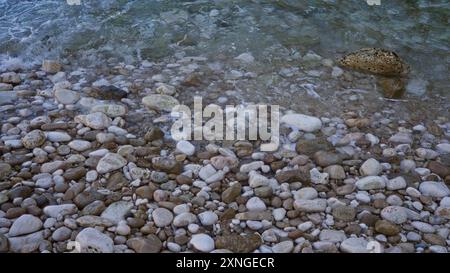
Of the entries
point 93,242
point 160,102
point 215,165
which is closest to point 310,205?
point 215,165

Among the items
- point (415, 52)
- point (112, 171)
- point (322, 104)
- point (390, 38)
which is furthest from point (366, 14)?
point (112, 171)

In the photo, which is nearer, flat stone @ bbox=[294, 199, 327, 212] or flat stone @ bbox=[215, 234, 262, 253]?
flat stone @ bbox=[215, 234, 262, 253]

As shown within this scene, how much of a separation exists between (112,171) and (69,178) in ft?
0.97

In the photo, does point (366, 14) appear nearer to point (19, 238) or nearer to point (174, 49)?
point (174, 49)

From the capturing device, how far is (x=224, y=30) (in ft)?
17.5

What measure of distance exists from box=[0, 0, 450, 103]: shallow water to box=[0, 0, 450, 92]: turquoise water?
1 cm

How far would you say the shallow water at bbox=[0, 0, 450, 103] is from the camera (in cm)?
472

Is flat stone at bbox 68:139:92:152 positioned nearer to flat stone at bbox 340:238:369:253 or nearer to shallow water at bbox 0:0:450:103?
shallow water at bbox 0:0:450:103

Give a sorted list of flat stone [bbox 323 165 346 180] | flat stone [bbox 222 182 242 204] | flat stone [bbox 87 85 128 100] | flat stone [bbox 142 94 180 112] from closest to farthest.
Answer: flat stone [bbox 222 182 242 204] → flat stone [bbox 323 165 346 180] → flat stone [bbox 142 94 180 112] → flat stone [bbox 87 85 128 100]

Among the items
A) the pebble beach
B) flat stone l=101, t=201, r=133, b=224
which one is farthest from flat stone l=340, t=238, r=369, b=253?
flat stone l=101, t=201, r=133, b=224

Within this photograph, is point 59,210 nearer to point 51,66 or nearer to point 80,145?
point 80,145

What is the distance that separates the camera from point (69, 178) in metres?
3.02

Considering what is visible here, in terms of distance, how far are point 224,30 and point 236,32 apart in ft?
0.54

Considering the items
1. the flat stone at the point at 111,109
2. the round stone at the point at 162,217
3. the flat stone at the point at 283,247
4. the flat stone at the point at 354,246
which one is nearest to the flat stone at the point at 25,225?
the round stone at the point at 162,217
